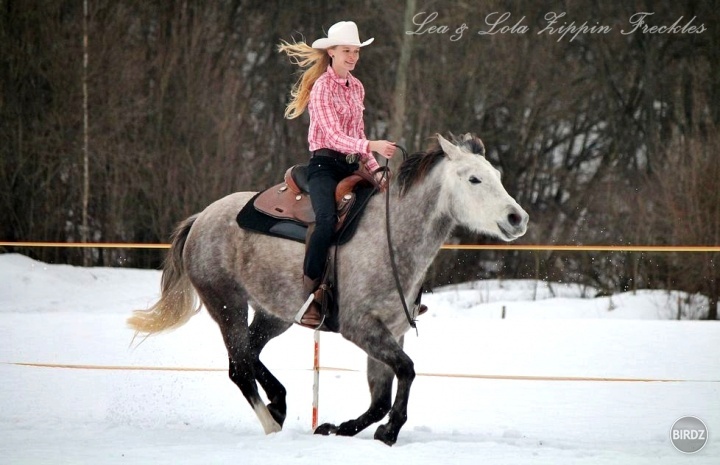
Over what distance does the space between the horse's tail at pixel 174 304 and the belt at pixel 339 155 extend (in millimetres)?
1312

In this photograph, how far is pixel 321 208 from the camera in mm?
5781

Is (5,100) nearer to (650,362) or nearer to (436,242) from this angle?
(650,362)

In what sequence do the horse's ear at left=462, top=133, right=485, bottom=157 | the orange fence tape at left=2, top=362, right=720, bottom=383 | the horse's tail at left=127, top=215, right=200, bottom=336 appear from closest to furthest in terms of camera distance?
the horse's ear at left=462, top=133, right=485, bottom=157 → the horse's tail at left=127, top=215, right=200, bottom=336 → the orange fence tape at left=2, top=362, right=720, bottom=383

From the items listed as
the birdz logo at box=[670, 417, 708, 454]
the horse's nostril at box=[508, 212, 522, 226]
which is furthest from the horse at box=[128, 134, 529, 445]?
the birdz logo at box=[670, 417, 708, 454]

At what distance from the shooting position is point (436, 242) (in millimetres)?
5684

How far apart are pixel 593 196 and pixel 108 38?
9535 mm

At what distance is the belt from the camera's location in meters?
5.92

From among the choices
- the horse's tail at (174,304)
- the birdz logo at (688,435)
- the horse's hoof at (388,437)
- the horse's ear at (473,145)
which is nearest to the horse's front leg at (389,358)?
the horse's hoof at (388,437)

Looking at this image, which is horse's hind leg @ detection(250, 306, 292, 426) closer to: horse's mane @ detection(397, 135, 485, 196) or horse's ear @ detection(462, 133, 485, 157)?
horse's mane @ detection(397, 135, 485, 196)

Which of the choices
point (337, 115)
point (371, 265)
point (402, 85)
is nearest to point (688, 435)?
point (371, 265)

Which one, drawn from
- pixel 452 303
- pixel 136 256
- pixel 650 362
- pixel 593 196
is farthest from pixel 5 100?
pixel 650 362

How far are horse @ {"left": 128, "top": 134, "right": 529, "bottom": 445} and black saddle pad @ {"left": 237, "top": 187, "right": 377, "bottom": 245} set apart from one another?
0.04 metres

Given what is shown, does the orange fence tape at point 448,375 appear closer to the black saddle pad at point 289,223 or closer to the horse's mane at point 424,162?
the black saddle pad at point 289,223

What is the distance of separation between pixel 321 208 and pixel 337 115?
60 centimetres
